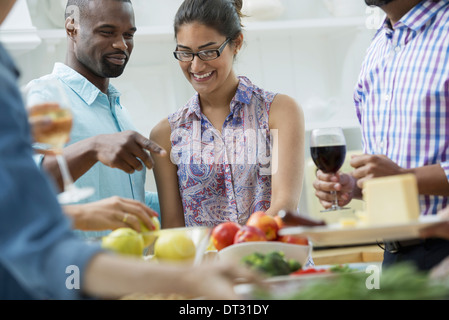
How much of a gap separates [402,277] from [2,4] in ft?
2.72

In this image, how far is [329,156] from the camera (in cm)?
173

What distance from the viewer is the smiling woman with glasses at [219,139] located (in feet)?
7.76

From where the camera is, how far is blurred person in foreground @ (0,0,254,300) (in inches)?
30.2

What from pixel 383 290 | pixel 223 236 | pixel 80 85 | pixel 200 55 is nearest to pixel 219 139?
pixel 200 55

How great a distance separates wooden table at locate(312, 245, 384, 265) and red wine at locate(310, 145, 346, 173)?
6.65 ft

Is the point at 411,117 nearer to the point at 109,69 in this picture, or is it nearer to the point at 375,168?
the point at 375,168

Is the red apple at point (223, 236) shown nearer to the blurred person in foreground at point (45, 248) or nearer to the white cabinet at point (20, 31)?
the blurred person in foreground at point (45, 248)

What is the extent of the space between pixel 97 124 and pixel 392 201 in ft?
5.00

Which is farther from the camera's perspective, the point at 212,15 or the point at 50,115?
the point at 212,15

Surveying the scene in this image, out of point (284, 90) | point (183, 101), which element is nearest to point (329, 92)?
point (284, 90)

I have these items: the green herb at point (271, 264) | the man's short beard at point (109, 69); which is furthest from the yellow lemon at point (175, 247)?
the man's short beard at point (109, 69)
